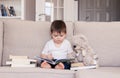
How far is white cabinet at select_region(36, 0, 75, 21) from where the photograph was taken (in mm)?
4367

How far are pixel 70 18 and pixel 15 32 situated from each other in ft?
7.09

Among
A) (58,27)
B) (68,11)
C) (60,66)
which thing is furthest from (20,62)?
(68,11)

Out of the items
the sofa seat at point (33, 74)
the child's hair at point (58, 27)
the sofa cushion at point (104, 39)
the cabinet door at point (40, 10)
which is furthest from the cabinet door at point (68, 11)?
the sofa seat at point (33, 74)

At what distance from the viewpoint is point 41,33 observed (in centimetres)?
237

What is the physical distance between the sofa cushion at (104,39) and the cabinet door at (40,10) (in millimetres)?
2014

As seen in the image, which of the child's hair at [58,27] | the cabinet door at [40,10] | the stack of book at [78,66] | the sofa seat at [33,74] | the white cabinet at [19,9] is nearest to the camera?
the sofa seat at [33,74]

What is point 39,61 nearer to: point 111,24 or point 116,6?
point 111,24

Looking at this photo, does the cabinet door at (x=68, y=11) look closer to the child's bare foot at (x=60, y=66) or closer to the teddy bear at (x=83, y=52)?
the teddy bear at (x=83, y=52)

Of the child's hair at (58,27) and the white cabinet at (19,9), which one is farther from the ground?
the white cabinet at (19,9)

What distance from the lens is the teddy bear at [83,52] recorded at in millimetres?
2131

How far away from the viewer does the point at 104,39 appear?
7.73 feet

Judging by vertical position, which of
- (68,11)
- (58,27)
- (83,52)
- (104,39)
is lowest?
(83,52)

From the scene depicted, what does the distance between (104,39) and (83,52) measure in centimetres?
31

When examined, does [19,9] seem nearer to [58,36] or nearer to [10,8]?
[10,8]
